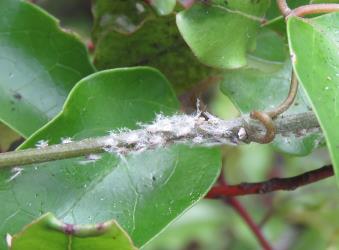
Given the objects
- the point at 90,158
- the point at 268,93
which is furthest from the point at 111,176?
the point at 268,93

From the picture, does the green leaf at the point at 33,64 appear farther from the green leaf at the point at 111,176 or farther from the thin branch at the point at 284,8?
the thin branch at the point at 284,8

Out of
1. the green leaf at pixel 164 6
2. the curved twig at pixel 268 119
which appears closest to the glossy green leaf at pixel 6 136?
the green leaf at pixel 164 6

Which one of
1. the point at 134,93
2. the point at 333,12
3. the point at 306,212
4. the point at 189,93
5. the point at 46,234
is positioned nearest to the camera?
the point at 46,234

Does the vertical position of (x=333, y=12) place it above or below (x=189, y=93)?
above

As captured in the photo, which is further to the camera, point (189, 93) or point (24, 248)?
point (189, 93)

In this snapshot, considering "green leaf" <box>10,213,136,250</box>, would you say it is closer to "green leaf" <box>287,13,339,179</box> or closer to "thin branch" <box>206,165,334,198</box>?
"green leaf" <box>287,13,339,179</box>

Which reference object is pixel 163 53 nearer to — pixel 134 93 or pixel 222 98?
pixel 134 93

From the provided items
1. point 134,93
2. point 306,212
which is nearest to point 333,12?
point 134,93
